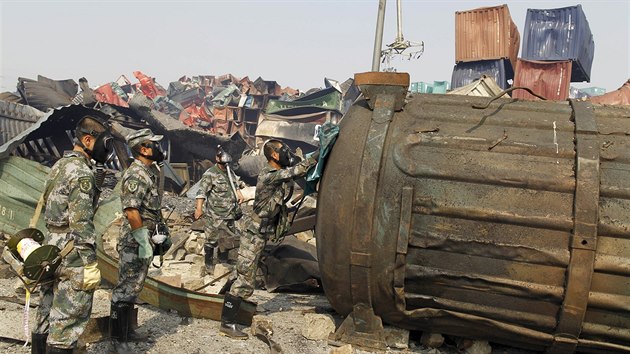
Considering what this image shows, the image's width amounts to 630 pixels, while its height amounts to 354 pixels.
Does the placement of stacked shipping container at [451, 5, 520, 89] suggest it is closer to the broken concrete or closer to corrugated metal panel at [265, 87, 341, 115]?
corrugated metal panel at [265, 87, 341, 115]

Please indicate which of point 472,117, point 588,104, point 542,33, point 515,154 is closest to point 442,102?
point 472,117

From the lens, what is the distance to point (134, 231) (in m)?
4.16

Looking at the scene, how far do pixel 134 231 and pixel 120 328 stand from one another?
0.90m

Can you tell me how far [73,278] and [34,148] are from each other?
11.0m

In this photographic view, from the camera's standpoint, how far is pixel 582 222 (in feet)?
11.8

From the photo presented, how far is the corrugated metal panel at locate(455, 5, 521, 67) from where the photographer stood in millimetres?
20984

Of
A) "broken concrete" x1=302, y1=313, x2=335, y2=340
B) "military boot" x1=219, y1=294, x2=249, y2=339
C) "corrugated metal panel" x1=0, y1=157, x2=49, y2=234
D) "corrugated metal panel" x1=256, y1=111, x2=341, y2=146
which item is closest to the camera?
"broken concrete" x1=302, y1=313, x2=335, y2=340

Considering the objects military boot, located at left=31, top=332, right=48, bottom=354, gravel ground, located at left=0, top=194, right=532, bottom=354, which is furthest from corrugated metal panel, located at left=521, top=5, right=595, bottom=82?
military boot, located at left=31, top=332, right=48, bottom=354

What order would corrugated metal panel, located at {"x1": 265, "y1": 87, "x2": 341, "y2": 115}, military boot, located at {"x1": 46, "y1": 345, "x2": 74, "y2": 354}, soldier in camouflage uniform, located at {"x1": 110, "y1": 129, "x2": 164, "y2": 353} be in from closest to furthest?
military boot, located at {"x1": 46, "y1": 345, "x2": 74, "y2": 354} < soldier in camouflage uniform, located at {"x1": 110, "y1": 129, "x2": 164, "y2": 353} < corrugated metal panel, located at {"x1": 265, "y1": 87, "x2": 341, "y2": 115}

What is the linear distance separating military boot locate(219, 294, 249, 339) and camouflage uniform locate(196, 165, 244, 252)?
3026 mm

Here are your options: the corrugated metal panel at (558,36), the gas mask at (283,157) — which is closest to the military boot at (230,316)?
the gas mask at (283,157)

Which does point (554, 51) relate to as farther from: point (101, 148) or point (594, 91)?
point (101, 148)

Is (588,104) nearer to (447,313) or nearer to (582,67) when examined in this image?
(447,313)

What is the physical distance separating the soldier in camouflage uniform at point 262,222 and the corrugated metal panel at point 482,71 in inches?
711
